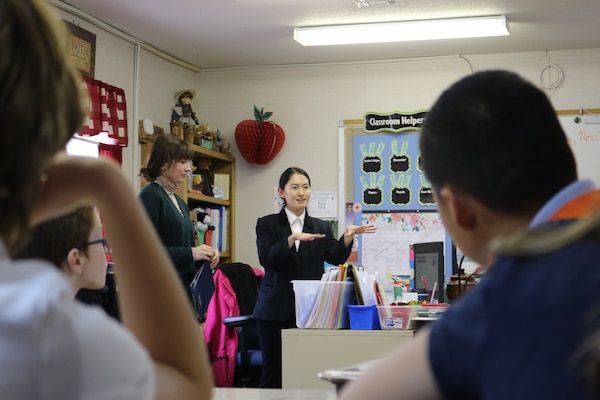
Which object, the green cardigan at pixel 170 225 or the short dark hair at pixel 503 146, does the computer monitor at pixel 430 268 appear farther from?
the short dark hair at pixel 503 146

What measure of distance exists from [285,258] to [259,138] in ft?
7.46

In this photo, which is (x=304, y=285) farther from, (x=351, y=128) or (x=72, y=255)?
(x=351, y=128)

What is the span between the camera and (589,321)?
0.55m

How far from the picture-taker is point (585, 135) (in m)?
6.15

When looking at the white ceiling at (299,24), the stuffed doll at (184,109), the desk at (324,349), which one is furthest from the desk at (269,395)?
the stuffed doll at (184,109)

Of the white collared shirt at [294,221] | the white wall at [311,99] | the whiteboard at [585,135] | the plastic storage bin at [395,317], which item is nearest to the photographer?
the plastic storage bin at [395,317]

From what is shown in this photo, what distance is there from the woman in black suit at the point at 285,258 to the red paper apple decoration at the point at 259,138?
178 centimetres

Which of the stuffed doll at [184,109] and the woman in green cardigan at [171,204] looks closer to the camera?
the woman in green cardigan at [171,204]

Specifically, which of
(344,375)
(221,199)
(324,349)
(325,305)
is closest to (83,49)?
(221,199)

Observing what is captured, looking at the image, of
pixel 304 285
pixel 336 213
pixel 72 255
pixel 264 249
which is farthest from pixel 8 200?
pixel 336 213

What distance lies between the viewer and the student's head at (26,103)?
1.82 ft

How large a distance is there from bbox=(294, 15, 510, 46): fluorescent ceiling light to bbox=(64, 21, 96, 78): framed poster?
1392 mm

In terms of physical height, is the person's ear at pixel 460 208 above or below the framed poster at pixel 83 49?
below

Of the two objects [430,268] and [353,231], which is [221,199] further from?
[430,268]
